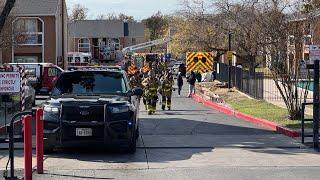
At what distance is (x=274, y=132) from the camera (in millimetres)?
16234

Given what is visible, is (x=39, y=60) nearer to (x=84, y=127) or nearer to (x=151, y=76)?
(x=151, y=76)

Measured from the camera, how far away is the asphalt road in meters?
10.2

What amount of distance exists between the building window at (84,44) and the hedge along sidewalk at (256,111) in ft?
245

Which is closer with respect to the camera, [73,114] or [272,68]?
[73,114]

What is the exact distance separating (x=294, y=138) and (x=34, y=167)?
6.63 meters

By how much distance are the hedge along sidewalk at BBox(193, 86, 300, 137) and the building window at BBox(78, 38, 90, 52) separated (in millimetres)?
74803

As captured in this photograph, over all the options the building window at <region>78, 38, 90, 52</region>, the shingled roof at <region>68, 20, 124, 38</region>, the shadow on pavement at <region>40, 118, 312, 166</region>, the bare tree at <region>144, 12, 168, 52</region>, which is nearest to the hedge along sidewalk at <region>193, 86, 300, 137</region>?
the shadow on pavement at <region>40, 118, 312, 166</region>

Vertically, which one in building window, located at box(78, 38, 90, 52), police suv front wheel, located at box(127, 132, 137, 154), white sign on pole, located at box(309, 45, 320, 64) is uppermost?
building window, located at box(78, 38, 90, 52)

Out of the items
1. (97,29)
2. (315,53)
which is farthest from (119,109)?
(97,29)

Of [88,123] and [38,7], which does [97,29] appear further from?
[88,123]

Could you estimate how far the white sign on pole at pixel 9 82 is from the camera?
12.3 metres

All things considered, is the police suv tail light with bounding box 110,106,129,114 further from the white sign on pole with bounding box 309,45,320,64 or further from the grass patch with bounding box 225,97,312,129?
the grass patch with bounding box 225,97,312,129

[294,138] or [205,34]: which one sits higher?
[205,34]

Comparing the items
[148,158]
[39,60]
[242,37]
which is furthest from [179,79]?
[148,158]
